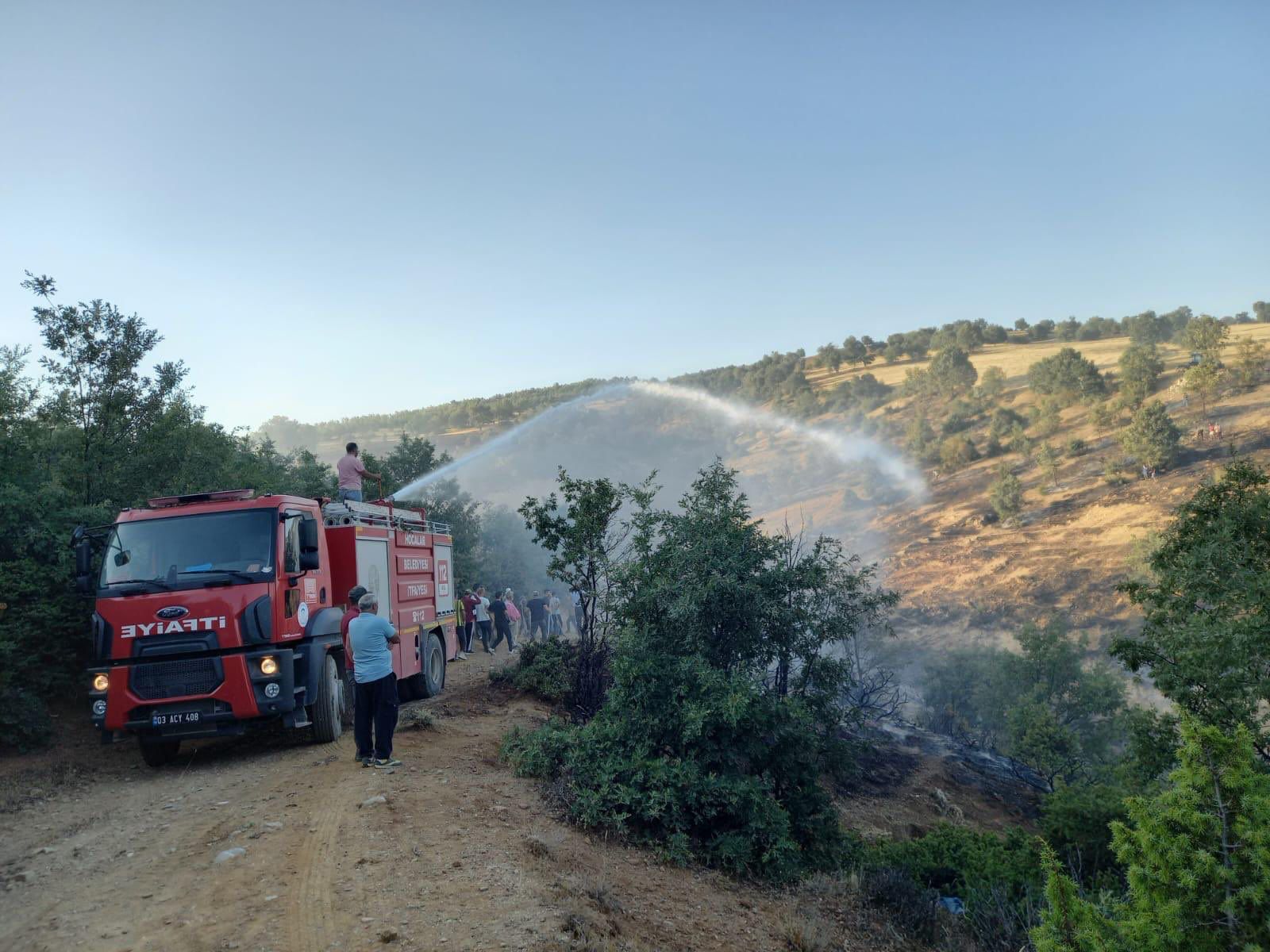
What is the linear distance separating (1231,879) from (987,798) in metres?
14.9

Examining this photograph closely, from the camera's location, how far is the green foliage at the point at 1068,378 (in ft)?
191

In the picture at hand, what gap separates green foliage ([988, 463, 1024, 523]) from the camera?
151 ft

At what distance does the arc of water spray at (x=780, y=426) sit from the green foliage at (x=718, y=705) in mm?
22881

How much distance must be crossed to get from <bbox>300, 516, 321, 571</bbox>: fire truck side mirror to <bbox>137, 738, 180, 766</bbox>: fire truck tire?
96.3 inches

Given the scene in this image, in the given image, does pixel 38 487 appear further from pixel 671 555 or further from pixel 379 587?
pixel 671 555

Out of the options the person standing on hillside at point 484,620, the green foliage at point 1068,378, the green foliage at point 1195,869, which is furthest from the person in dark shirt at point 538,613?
the green foliage at point 1068,378

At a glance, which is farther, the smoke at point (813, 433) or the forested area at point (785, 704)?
the smoke at point (813, 433)

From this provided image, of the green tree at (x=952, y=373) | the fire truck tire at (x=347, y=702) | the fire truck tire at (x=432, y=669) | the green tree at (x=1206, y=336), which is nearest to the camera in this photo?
the fire truck tire at (x=347, y=702)

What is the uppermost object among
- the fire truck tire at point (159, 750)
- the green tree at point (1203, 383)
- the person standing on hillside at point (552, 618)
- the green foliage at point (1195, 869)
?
the green tree at point (1203, 383)

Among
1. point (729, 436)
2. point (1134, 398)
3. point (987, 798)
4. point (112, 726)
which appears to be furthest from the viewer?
point (729, 436)

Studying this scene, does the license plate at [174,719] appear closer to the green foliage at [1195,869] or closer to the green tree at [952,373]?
the green foliage at [1195,869]

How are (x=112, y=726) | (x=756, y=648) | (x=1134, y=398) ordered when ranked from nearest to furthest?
1. (x=112, y=726)
2. (x=756, y=648)
3. (x=1134, y=398)

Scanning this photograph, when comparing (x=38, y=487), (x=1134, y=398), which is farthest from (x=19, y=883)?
(x=1134, y=398)

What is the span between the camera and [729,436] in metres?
88.6
